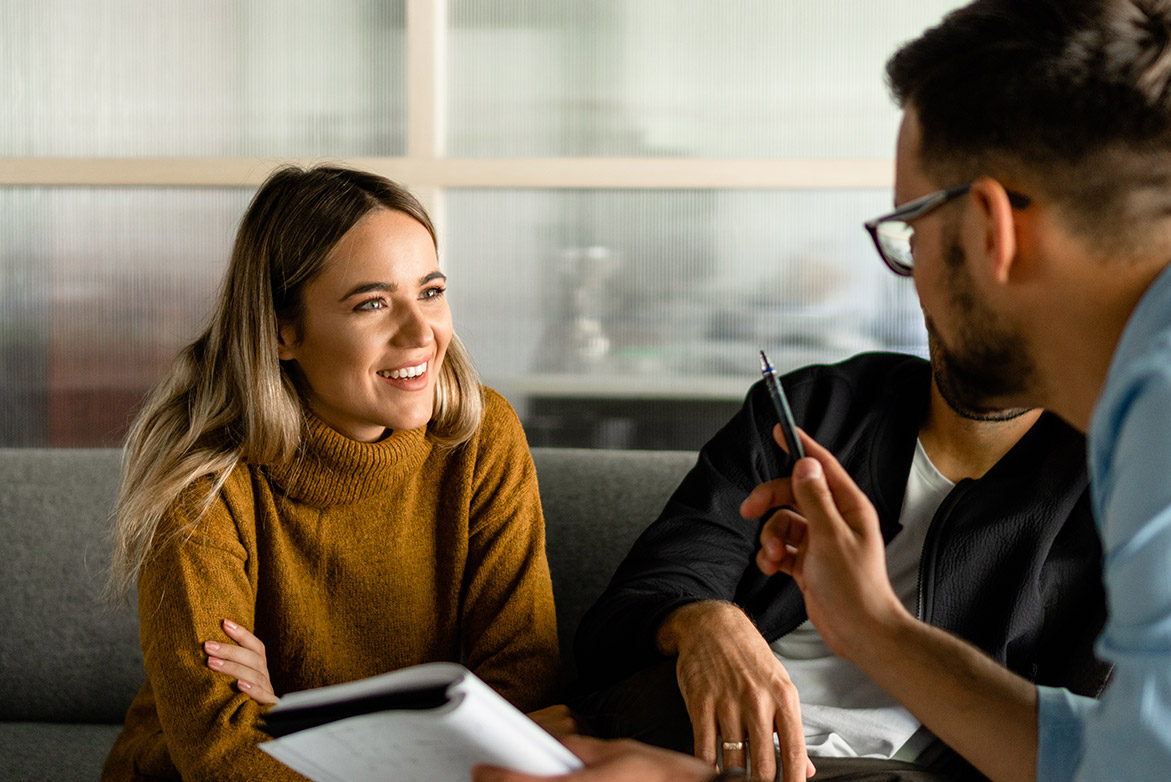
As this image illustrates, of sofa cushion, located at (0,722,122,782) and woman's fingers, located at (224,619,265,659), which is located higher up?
woman's fingers, located at (224,619,265,659)

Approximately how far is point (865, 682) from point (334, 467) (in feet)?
2.64

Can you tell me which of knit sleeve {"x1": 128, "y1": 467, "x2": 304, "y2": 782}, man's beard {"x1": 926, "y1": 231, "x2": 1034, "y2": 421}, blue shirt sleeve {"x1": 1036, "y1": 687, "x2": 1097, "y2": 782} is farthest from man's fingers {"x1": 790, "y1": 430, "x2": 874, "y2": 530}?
knit sleeve {"x1": 128, "y1": 467, "x2": 304, "y2": 782}

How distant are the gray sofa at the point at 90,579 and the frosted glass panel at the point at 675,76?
753 mm

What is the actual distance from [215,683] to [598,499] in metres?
0.77

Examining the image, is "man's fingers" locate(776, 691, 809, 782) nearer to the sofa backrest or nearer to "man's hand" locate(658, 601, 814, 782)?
"man's hand" locate(658, 601, 814, 782)

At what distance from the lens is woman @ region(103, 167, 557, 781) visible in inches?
55.1

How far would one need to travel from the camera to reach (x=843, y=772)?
3.89 ft

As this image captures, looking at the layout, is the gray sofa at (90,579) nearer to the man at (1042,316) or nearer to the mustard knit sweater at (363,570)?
the mustard knit sweater at (363,570)

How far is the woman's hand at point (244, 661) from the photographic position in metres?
1.25

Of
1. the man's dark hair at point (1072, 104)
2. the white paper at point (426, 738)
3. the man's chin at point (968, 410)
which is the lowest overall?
the white paper at point (426, 738)

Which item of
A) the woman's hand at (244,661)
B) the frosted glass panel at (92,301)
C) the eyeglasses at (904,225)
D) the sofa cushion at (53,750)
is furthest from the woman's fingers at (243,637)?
the frosted glass panel at (92,301)

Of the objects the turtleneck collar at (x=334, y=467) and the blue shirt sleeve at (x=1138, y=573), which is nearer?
the blue shirt sleeve at (x=1138, y=573)

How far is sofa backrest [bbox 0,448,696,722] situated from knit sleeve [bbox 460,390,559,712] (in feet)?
0.78

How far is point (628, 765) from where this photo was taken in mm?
860
